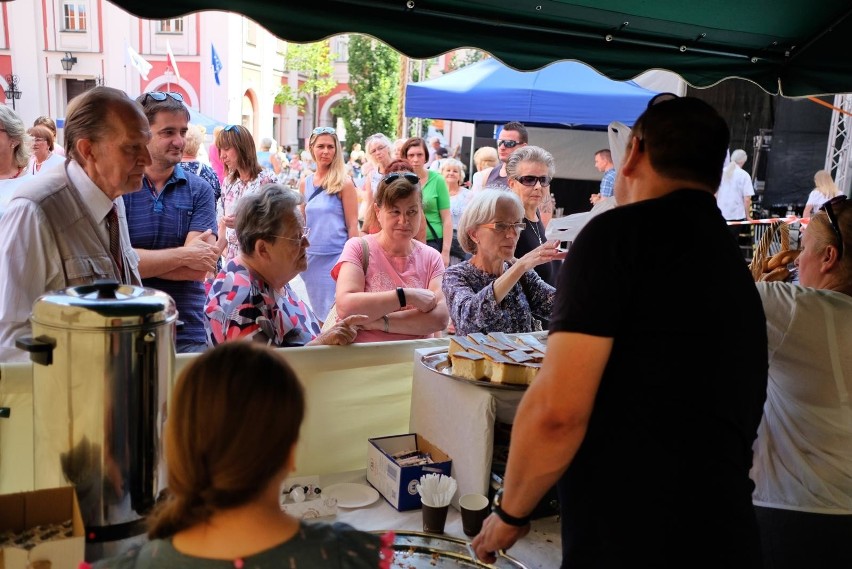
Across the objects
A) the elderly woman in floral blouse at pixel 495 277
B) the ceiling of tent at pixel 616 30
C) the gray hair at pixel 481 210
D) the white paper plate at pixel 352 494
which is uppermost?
the ceiling of tent at pixel 616 30

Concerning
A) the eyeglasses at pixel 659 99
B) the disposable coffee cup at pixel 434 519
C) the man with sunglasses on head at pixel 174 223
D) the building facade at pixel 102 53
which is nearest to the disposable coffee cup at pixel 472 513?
the disposable coffee cup at pixel 434 519

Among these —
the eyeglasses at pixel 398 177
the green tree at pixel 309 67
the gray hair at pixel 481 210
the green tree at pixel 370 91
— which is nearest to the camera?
the gray hair at pixel 481 210

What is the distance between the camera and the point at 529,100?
6930 millimetres

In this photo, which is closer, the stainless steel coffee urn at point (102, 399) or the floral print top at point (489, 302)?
the stainless steel coffee urn at point (102, 399)

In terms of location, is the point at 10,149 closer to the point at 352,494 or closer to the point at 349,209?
the point at 349,209

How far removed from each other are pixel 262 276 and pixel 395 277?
2.38 ft

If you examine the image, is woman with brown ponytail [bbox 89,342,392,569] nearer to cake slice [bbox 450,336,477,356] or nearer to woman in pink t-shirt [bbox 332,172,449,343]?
cake slice [bbox 450,336,477,356]

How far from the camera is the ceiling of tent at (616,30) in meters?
2.30

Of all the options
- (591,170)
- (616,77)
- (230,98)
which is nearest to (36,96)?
(230,98)

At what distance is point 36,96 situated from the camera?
25.5 meters

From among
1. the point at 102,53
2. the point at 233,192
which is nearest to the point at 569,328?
the point at 233,192

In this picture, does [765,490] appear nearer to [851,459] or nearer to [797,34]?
[851,459]

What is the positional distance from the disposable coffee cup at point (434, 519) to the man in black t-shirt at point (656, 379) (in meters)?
0.46

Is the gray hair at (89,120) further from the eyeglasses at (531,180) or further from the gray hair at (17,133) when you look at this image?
the eyeglasses at (531,180)
